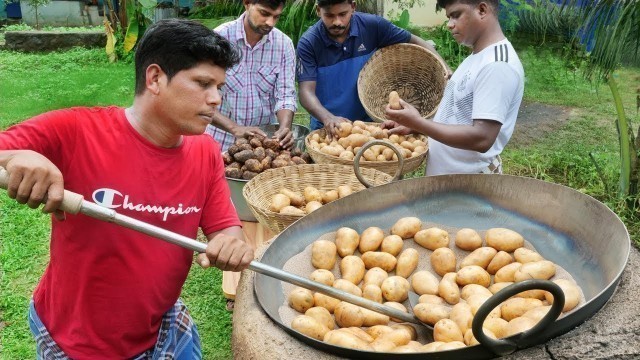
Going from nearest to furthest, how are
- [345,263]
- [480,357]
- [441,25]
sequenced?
[480,357], [345,263], [441,25]

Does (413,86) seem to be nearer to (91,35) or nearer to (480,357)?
(480,357)

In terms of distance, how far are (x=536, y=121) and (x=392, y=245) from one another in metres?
5.82

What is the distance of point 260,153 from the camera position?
3107mm

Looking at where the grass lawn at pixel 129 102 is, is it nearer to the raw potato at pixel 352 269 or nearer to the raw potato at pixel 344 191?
the raw potato at pixel 344 191

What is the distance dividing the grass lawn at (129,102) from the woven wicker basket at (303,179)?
3.65 feet

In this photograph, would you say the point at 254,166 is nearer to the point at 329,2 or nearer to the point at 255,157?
the point at 255,157

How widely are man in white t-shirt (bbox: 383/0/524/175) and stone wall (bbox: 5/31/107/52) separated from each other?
10440 mm

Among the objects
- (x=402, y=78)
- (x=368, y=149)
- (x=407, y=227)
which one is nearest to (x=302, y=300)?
(x=407, y=227)

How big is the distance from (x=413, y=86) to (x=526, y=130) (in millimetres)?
3273

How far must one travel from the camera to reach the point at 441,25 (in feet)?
30.8

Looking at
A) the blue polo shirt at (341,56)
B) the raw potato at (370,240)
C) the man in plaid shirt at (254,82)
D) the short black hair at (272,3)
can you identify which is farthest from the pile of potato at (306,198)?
the blue polo shirt at (341,56)

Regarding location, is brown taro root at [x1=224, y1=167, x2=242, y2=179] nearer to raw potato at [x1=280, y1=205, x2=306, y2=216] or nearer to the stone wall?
raw potato at [x1=280, y1=205, x2=306, y2=216]

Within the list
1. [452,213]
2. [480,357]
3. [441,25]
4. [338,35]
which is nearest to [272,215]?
[452,213]

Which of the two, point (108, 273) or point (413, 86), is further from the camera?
Result: point (413, 86)
